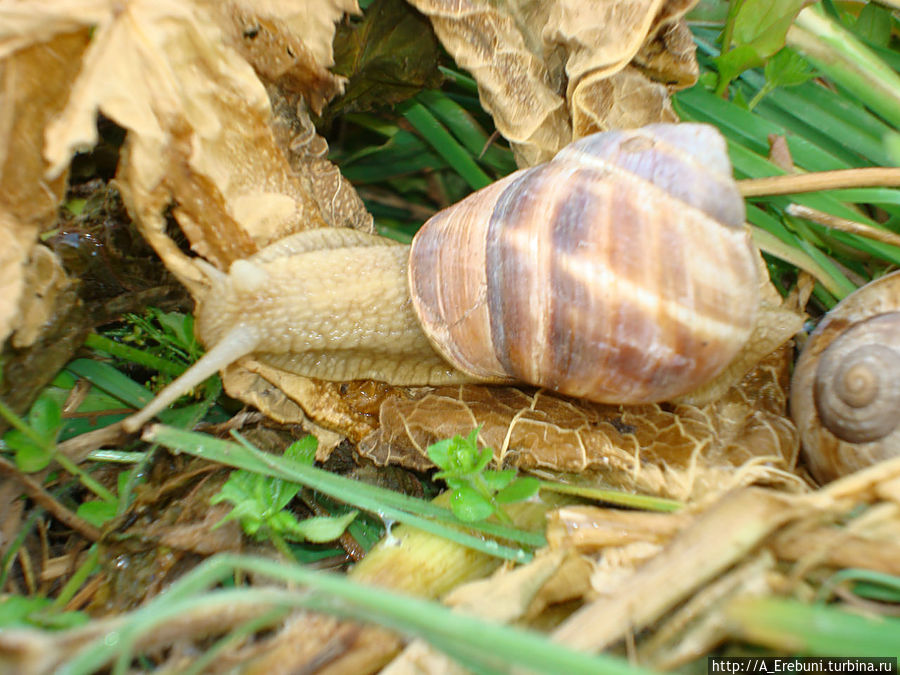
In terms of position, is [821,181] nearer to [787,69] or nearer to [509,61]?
[787,69]

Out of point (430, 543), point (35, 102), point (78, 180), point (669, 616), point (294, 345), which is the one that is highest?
point (35, 102)

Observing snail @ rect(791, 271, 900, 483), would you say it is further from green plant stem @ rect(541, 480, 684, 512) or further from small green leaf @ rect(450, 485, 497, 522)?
small green leaf @ rect(450, 485, 497, 522)

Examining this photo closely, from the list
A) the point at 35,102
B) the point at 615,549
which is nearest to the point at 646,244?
the point at 615,549

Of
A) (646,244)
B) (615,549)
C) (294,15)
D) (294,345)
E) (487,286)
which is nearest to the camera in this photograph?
(615,549)

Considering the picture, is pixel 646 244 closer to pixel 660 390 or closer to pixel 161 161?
pixel 660 390

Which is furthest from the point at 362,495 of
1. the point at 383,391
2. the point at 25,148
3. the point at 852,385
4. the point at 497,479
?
the point at 852,385

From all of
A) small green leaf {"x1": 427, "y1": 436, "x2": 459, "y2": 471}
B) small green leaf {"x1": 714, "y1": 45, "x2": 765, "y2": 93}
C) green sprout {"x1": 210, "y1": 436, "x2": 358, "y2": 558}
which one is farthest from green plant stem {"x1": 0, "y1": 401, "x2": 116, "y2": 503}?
small green leaf {"x1": 714, "y1": 45, "x2": 765, "y2": 93}

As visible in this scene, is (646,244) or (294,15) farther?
(294,15)

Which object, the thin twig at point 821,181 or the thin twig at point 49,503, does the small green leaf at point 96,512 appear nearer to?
the thin twig at point 49,503
